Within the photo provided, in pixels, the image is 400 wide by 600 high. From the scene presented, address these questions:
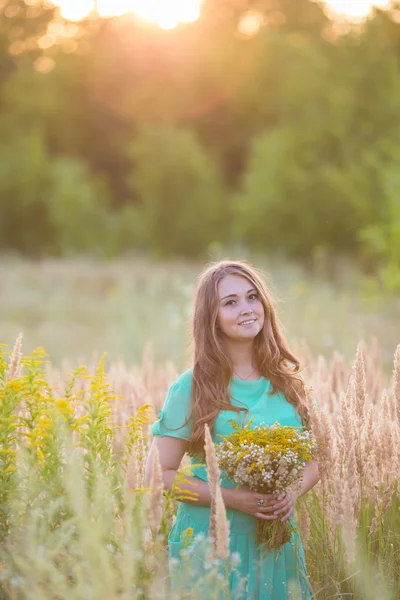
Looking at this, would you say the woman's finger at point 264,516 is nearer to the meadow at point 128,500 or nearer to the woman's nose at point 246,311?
the meadow at point 128,500

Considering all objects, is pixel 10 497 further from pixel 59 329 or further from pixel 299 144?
pixel 299 144

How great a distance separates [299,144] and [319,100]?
150 cm

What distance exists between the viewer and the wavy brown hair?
3061 millimetres

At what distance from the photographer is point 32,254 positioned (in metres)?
31.7

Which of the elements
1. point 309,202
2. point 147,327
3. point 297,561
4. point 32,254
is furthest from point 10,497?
point 32,254

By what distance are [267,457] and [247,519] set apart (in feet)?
1.57

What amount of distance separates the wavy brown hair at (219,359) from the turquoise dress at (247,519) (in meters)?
0.04

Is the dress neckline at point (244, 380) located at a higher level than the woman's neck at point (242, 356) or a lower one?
lower

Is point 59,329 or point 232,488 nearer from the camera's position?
point 232,488

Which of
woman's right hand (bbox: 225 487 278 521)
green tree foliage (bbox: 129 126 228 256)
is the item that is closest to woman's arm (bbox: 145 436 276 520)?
woman's right hand (bbox: 225 487 278 521)

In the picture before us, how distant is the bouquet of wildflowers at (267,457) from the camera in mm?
2662

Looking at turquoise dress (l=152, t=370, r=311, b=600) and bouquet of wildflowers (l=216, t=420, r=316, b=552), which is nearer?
bouquet of wildflowers (l=216, t=420, r=316, b=552)

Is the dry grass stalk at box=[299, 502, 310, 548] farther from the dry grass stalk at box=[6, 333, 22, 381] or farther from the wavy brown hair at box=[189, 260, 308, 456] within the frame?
the dry grass stalk at box=[6, 333, 22, 381]

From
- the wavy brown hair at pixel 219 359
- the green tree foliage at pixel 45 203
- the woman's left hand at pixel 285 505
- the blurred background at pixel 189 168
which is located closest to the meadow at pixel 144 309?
the blurred background at pixel 189 168
